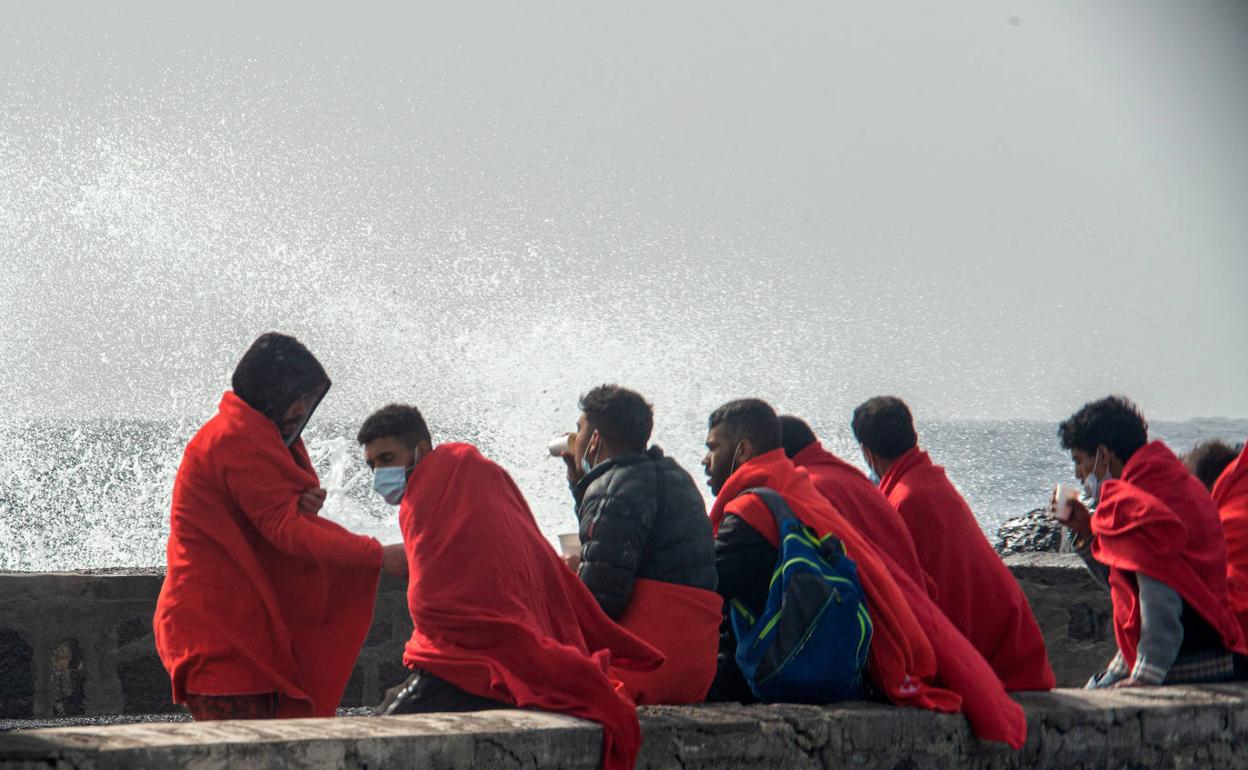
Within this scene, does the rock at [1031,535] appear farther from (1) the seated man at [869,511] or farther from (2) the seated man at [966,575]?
(1) the seated man at [869,511]

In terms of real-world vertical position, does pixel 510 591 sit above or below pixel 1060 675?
above

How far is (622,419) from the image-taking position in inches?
202

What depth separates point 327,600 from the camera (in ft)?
15.8

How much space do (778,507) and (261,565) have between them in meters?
1.58

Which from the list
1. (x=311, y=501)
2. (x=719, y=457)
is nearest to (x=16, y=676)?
(x=311, y=501)

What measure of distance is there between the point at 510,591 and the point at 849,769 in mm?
1127

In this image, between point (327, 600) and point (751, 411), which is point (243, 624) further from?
point (751, 411)

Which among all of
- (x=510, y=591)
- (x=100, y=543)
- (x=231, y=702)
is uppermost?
(x=510, y=591)

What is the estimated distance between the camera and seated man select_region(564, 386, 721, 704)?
4.89 meters

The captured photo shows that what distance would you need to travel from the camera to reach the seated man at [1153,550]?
223 inches

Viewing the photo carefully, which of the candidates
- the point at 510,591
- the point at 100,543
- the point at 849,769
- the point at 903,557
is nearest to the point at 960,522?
the point at 903,557

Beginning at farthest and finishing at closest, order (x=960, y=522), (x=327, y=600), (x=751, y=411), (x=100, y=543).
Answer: (x=100, y=543), (x=960, y=522), (x=751, y=411), (x=327, y=600)

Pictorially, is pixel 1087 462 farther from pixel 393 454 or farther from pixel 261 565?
pixel 261 565

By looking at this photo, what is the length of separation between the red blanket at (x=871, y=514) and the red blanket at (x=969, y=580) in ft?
0.93
